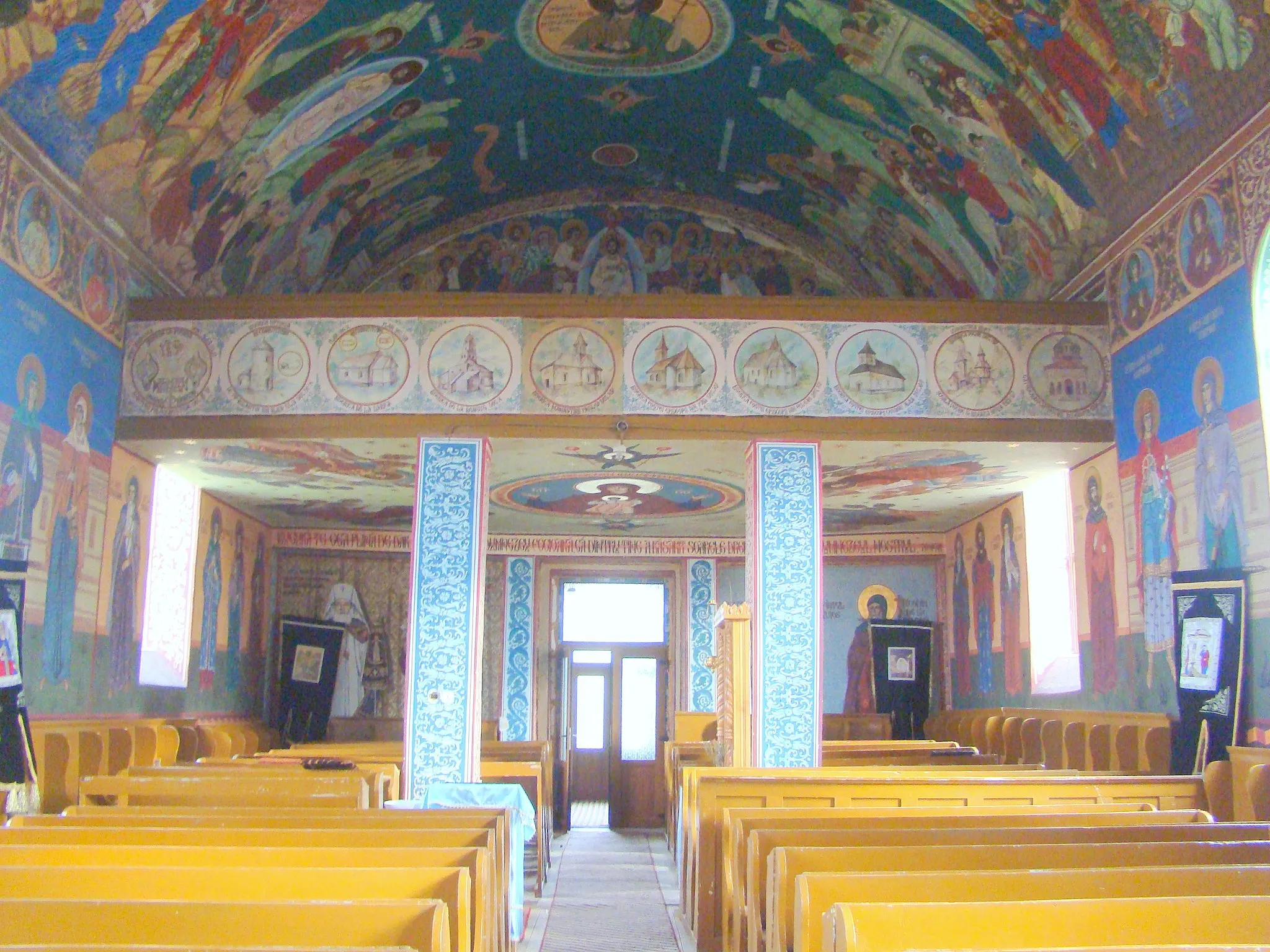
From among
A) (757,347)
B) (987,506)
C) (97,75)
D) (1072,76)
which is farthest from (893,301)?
(97,75)

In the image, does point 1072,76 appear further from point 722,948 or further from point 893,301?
point 722,948

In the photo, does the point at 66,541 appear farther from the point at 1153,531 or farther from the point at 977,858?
the point at 1153,531

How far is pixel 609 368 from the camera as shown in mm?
11570

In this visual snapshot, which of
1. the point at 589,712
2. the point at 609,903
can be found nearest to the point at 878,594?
the point at 589,712

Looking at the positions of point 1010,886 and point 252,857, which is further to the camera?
point 252,857

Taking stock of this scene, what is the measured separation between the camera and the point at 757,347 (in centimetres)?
1168

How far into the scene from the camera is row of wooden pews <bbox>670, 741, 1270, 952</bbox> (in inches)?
141

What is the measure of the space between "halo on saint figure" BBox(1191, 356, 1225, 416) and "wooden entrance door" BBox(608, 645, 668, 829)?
30.4 feet

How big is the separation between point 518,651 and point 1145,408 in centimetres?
1115

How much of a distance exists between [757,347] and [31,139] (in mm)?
6800

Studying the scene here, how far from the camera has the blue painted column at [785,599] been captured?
1095 cm

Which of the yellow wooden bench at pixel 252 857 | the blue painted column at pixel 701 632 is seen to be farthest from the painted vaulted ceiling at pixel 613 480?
the yellow wooden bench at pixel 252 857

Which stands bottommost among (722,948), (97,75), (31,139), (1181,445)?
(722,948)

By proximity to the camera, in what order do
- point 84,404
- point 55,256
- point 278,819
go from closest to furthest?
point 278,819, point 55,256, point 84,404
